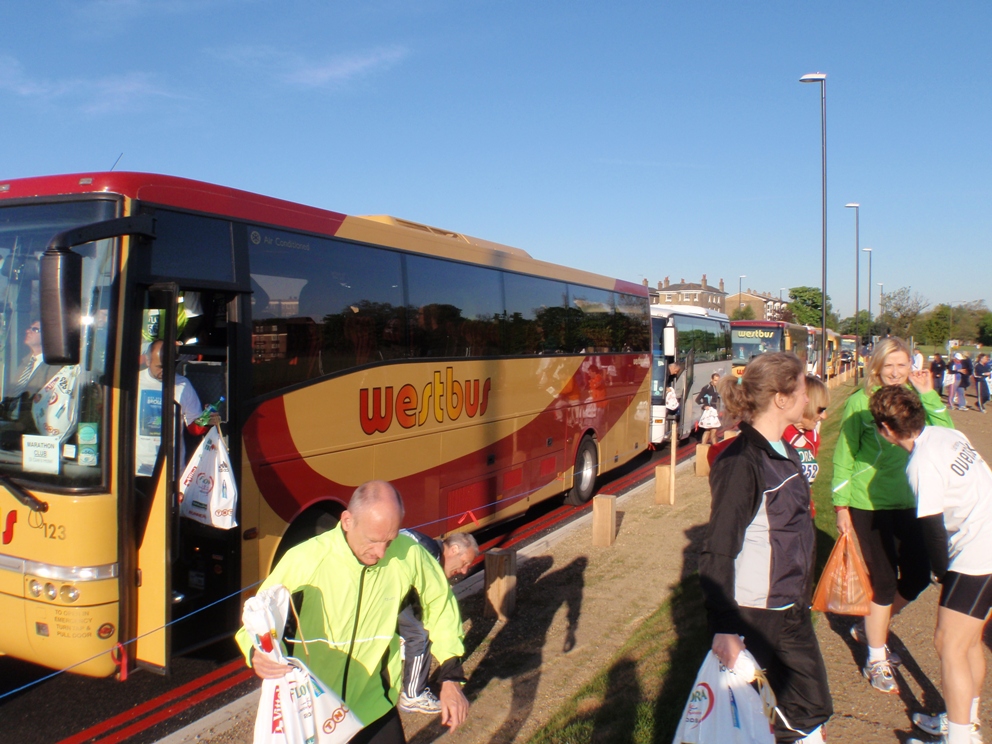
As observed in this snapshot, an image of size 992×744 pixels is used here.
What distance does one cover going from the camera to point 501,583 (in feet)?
20.4

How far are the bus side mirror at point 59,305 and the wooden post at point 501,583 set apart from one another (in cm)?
348

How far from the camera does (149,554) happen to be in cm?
459

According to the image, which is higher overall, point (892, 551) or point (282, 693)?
point (282, 693)

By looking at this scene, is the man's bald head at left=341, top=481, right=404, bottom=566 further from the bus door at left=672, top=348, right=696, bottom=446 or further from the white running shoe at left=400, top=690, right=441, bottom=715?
the bus door at left=672, top=348, right=696, bottom=446

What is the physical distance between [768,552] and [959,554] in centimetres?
137

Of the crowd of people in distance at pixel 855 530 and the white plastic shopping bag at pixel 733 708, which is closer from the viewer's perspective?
the white plastic shopping bag at pixel 733 708

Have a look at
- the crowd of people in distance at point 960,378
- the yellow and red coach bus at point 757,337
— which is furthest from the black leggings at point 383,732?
the yellow and red coach bus at point 757,337

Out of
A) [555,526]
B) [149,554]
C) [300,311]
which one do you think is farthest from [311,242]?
[555,526]

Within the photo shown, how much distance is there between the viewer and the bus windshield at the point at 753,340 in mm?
34281

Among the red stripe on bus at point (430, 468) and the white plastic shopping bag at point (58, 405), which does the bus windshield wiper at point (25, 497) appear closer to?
the white plastic shopping bag at point (58, 405)

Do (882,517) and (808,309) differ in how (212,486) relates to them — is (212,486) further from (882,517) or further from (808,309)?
(808,309)

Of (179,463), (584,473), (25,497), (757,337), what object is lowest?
(584,473)

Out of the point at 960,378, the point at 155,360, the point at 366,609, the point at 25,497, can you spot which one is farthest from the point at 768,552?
the point at 960,378

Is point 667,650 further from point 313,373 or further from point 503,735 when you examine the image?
point 313,373
